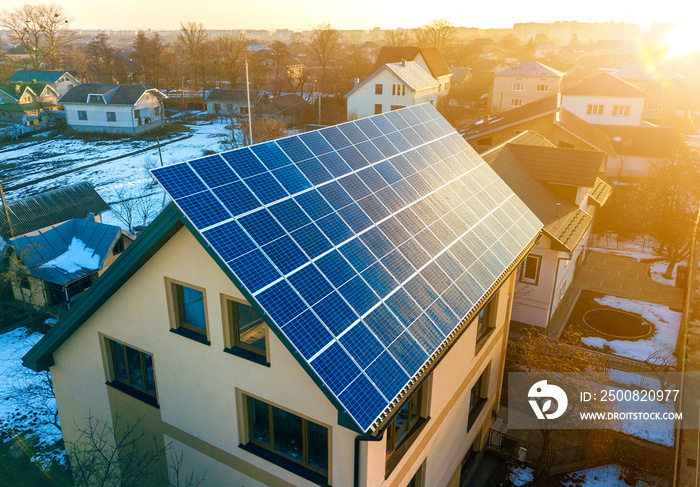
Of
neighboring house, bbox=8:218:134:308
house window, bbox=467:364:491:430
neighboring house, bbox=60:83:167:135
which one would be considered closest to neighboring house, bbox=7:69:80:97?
neighboring house, bbox=60:83:167:135

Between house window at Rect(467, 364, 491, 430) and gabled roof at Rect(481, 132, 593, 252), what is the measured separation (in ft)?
28.7

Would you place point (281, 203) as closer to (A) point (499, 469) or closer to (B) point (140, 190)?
(A) point (499, 469)

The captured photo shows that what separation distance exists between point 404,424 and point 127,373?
7417 mm

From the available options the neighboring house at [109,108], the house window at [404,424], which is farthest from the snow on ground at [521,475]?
the neighboring house at [109,108]

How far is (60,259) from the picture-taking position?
2814 centimetres

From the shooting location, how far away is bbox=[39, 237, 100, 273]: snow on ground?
27641 millimetres

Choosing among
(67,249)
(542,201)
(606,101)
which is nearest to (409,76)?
(606,101)

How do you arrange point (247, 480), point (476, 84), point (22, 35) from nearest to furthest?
point (247, 480), point (476, 84), point (22, 35)

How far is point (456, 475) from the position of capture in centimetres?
1491

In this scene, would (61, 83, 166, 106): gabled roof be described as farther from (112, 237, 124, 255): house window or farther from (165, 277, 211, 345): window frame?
(165, 277, 211, 345): window frame

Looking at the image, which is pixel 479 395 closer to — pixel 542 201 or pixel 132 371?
pixel 132 371

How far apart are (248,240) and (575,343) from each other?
19.9 m

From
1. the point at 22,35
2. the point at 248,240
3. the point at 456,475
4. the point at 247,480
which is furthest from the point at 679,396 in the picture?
the point at 22,35

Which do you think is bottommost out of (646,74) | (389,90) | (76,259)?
(76,259)
